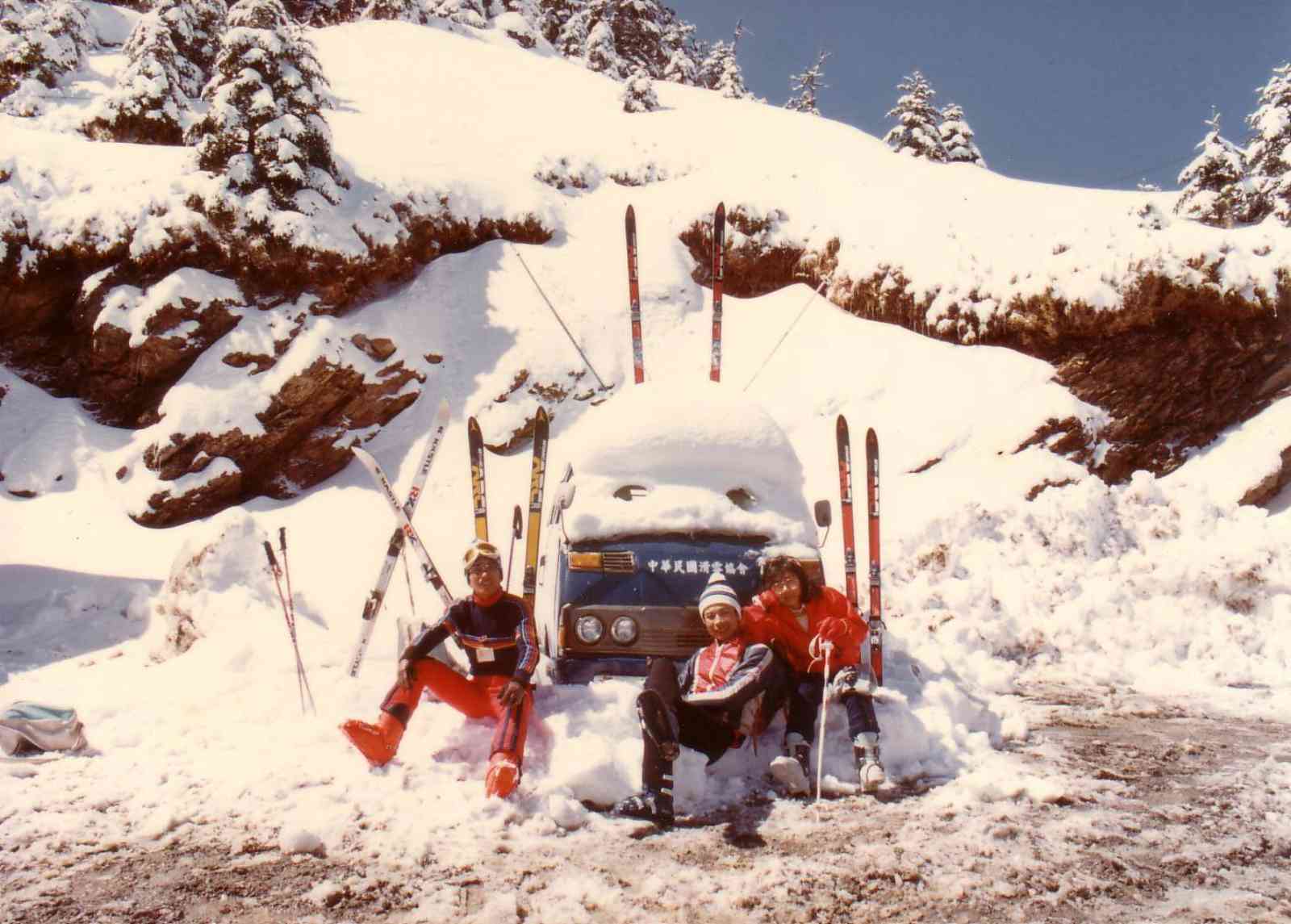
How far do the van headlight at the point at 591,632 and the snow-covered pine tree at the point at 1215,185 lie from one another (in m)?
23.8

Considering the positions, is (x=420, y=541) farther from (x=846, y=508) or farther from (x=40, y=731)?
(x=846, y=508)

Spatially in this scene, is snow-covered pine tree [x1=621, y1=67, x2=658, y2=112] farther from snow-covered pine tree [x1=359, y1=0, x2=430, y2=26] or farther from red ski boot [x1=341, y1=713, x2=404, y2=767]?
red ski boot [x1=341, y1=713, x2=404, y2=767]

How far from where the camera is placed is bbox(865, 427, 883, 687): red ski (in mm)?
5875

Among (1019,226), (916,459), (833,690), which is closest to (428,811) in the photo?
(833,690)

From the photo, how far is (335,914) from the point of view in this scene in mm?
3211

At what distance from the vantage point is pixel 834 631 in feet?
16.4

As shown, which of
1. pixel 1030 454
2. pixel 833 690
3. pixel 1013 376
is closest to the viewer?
pixel 833 690

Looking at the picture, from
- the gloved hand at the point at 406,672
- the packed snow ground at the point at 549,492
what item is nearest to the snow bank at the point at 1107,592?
the packed snow ground at the point at 549,492

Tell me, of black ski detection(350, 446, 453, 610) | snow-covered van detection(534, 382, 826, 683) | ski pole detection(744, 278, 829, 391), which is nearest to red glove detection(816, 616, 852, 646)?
snow-covered van detection(534, 382, 826, 683)

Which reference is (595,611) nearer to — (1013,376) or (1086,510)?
(1086,510)

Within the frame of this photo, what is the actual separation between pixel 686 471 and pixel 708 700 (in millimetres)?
2269

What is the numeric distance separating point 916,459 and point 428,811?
9344 mm

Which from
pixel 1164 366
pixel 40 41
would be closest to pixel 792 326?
pixel 1164 366

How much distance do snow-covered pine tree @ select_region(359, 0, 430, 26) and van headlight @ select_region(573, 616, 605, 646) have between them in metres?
35.7
